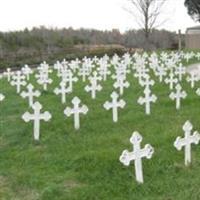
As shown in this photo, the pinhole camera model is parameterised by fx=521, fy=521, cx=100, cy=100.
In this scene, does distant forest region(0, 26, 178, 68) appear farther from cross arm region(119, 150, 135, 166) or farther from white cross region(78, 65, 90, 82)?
cross arm region(119, 150, 135, 166)

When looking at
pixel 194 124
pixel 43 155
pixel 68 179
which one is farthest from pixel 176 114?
pixel 68 179

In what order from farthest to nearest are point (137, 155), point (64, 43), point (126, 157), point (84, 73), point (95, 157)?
point (64, 43) → point (84, 73) → point (95, 157) → point (137, 155) → point (126, 157)

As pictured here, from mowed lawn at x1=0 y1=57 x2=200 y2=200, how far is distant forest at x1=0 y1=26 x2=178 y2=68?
1683 centimetres

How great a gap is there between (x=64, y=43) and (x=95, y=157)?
1171 inches

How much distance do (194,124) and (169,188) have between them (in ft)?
9.68

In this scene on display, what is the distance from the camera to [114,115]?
923 cm

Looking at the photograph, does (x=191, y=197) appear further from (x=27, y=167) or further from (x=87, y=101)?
(x=87, y=101)

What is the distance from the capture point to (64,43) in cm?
3612

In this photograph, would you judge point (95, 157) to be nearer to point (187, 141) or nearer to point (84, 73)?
point (187, 141)

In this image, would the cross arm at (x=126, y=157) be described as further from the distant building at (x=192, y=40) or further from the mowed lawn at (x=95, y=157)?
the distant building at (x=192, y=40)

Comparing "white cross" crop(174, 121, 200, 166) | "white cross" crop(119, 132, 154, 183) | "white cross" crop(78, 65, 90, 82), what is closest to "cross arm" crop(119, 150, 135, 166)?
"white cross" crop(119, 132, 154, 183)

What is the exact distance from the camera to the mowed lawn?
5.89 meters

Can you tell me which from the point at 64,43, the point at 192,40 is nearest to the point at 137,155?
the point at 64,43

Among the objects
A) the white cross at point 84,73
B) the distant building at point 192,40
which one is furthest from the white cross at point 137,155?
the distant building at point 192,40
